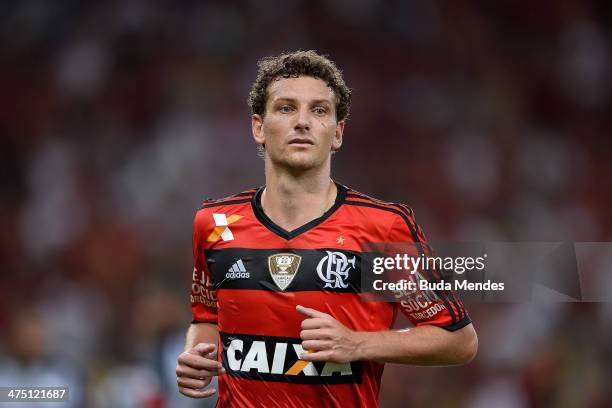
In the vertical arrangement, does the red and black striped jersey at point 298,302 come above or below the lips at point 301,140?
below

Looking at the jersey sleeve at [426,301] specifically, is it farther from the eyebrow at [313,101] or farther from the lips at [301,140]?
the eyebrow at [313,101]

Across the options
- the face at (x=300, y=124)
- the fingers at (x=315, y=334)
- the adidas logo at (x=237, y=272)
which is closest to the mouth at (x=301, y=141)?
the face at (x=300, y=124)

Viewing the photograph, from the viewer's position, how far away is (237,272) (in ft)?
12.4

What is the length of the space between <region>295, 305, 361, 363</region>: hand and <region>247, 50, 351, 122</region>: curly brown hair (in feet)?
3.40

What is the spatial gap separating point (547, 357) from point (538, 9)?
5.04 metres

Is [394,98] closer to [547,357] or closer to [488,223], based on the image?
[488,223]

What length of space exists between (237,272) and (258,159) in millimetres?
6004

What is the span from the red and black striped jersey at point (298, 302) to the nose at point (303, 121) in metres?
0.37

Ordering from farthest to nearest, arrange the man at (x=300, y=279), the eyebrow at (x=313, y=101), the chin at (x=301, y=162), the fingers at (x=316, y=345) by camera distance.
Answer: the eyebrow at (x=313, y=101) → the chin at (x=301, y=162) → the man at (x=300, y=279) → the fingers at (x=316, y=345)

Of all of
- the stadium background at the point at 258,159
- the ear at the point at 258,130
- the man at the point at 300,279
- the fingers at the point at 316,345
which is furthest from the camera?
the stadium background at the point at 258,159

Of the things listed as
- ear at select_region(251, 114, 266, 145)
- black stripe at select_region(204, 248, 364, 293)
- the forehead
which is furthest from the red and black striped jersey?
the forehead

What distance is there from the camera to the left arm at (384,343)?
330cm

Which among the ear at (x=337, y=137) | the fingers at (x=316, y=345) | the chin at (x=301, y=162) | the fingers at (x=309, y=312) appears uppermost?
the ear at (x=337, y=137)

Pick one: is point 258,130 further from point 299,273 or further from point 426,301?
point 426,301
